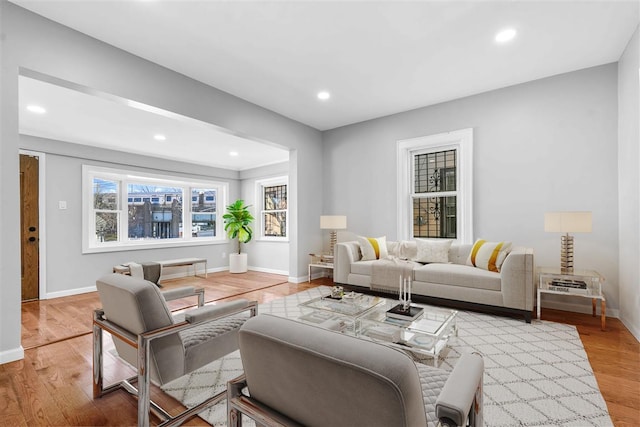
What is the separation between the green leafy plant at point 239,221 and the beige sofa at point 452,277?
3071 millimetres

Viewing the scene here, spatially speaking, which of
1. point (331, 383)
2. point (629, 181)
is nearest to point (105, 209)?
point (331, 383)

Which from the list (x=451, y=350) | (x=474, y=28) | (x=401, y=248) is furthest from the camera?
(x=401, y=248)

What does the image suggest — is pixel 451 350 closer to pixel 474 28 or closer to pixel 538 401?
pixel 538 401

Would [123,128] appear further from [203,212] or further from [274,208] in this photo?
[274,208]

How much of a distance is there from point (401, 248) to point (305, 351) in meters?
4.01

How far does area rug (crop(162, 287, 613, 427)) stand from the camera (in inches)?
67.6

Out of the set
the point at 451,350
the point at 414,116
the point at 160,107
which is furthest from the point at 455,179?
the point at 160,107

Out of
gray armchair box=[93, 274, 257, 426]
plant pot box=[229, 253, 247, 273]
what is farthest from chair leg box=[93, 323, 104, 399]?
plant pot box=[229, 253, 247, 273]

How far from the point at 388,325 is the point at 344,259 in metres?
2.34

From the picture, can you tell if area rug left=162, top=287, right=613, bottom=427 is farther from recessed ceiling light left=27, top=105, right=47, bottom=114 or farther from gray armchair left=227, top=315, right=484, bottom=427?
recessed ceiling light left=27, top=105, right=47, bottom=114

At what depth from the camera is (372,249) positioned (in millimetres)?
4629

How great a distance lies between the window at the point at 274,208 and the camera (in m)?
7.04

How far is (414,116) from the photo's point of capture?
16.1 ft

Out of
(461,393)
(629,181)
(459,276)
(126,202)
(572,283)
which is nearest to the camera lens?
(461,393)
